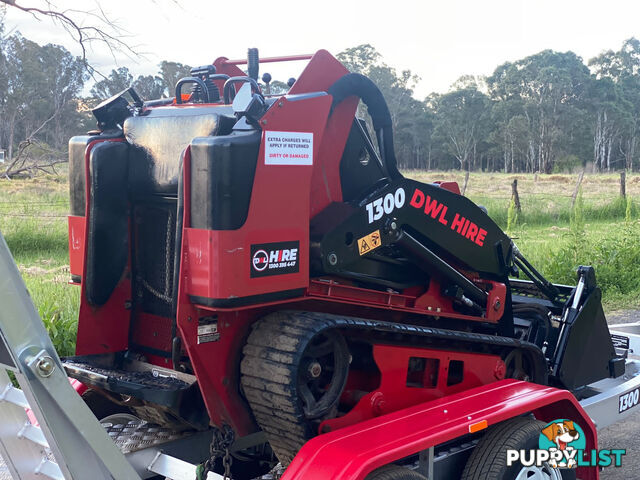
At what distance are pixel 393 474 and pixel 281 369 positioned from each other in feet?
2.24

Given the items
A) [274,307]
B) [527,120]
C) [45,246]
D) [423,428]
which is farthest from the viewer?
[527,120]

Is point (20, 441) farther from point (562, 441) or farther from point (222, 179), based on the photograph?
point (562, 441)

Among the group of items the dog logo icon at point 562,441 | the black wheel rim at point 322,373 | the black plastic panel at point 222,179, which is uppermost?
the black plastic panel at point 222,179

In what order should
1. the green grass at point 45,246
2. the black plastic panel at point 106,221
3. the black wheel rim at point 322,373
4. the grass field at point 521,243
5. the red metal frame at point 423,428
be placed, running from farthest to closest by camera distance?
the grass field at point 521,243 → the green grass at point 45,246 → the black plastic panel at point 106,221 → the black wheel rim at point 322,373 → the red metal frame at point 423,428

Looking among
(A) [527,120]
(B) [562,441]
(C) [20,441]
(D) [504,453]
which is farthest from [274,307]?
(A) [527,120]

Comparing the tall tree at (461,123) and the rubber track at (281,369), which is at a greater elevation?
the tall tree at (461,123)

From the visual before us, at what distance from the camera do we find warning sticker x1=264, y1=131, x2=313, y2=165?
120 inches

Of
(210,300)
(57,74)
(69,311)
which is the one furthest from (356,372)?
(57,74)

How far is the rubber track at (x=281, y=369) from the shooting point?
3076mm

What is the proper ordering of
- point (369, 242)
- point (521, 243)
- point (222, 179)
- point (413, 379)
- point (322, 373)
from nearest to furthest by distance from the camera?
point (222, 179) < point (322, 373) < point (369, 242) < point (413, 379) < point (521, 243)

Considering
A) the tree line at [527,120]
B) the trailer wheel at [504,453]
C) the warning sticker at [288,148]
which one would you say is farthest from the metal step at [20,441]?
the tree line at [527,120]

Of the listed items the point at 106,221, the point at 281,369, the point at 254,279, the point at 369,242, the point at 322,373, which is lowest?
the point at 322,373

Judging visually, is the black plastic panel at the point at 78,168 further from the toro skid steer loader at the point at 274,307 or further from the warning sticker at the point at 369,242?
the warning sticker at the point at 369,242

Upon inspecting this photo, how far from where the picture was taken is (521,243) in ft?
44.2
